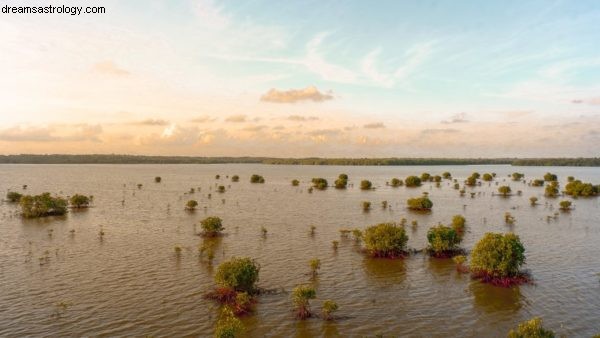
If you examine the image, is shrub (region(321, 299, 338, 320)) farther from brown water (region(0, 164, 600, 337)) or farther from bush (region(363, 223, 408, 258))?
bush (region(363, 223, 408, 258))

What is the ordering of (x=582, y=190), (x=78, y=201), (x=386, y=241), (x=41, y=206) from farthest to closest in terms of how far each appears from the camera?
(x=582, y=190)
(x=78, y=201)
(x=41, y=206)
(x=386, y=241)

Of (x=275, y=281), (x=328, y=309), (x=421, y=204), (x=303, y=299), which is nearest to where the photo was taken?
(x=328, y=309)

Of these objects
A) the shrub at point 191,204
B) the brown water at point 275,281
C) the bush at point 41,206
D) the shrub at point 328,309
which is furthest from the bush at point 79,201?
the shrub at point 328,309

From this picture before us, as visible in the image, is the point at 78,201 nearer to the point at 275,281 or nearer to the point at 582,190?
the point at 275,281

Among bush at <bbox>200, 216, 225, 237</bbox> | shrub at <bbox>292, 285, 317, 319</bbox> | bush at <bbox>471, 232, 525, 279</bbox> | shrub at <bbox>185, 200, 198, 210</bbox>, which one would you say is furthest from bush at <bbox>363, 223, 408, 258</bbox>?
shrub at <bbox>185, 200, 198, 210</bbox>

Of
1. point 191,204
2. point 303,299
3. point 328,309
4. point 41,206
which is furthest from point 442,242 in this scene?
point 41,206

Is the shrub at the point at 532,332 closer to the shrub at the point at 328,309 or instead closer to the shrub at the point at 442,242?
the shrub at the point at 328,309
